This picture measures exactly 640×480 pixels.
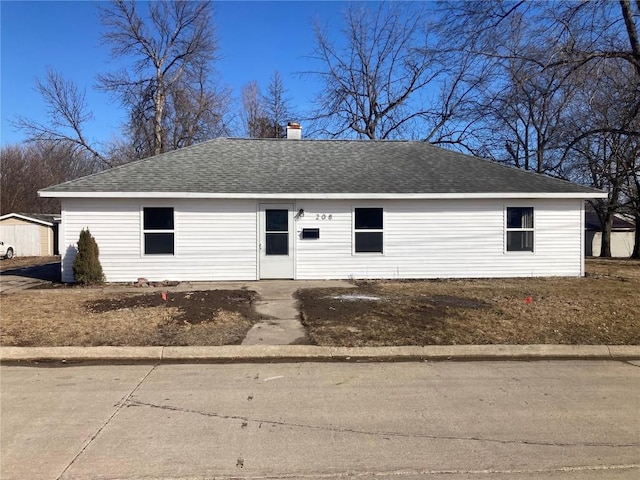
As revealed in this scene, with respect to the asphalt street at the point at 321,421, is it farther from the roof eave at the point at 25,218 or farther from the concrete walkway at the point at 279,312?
the roof eave at the point at 25,218

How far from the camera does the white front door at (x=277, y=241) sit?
46.1 feet

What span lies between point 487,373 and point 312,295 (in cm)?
563

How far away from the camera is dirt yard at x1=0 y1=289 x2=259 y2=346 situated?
7055 mm

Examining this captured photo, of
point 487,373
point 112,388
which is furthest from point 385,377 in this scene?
point 112,388

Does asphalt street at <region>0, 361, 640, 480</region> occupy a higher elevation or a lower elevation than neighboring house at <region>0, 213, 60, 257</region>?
lower

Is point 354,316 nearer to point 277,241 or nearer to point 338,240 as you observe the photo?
point 338,240

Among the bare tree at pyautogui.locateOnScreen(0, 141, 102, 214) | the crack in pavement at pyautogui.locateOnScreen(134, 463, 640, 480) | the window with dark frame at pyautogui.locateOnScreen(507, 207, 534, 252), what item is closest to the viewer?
the crack in pavement at pyautogui.locateOnScreen(134, 463, 640, 480)

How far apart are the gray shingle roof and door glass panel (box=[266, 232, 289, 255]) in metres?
1.35

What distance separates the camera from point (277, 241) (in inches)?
558

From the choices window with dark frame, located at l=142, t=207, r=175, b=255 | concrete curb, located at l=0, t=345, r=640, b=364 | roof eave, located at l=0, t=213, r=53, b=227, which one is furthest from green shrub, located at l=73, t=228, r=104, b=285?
roof eave, located at l=0, t=213, r=53, b=227

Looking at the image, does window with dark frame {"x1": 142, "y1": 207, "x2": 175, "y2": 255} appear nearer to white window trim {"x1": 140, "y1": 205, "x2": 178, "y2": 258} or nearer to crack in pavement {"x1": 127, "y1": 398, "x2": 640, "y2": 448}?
white window trim {"x1": 140, "y1": 205, "x2": 178, "y2": 258}

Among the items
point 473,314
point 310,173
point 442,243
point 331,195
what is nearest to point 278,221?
point 331,195

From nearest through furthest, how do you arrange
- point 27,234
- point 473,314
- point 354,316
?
point 354,316 < point 473,314 < point 27,234

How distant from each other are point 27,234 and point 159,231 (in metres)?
19.5
